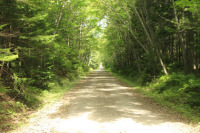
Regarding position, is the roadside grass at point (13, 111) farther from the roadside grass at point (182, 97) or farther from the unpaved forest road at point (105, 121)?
the roadside grass at point (182, 97)

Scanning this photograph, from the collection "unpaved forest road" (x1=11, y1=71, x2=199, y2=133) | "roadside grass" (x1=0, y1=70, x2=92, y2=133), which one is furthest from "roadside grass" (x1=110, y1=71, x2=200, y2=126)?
"roadside grass" (x1=0, y1=70, x2=92, y2=133)

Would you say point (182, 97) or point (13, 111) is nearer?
point (13, 111)

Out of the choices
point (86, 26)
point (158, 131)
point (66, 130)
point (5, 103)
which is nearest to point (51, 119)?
point (66, 130)

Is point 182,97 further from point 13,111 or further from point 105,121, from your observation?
point 13,111

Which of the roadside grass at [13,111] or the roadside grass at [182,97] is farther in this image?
the roadside grass at [182,97]

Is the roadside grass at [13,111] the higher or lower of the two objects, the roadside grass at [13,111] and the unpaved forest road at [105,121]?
the higher

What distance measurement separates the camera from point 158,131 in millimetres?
4938

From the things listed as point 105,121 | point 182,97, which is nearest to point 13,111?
point 105,121

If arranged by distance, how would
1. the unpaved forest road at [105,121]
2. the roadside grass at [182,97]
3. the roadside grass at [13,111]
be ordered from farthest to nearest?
1. the roadside grass at [182,97]
2. the roadside grass at [13,111]
3. the unpaved forest road at [105,121]

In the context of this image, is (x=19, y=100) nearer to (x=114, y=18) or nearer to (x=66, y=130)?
(x=66, y=130)

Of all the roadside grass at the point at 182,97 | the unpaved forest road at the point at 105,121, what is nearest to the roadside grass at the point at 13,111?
the unpaved forest road at the point at 105,121

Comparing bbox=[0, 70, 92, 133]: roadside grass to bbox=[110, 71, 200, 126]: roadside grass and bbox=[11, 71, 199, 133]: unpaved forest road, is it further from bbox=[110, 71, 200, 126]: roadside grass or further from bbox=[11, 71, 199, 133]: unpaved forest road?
bbox=[110, 71, 200, 126]: roadside grass

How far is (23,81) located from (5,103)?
115 cm

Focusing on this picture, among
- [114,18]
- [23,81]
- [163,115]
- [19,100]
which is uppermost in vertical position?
[114,18]
